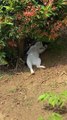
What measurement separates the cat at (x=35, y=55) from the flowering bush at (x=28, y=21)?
380 millimetres

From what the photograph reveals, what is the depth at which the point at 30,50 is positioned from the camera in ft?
23.9

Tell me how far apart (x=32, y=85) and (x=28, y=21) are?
107cm

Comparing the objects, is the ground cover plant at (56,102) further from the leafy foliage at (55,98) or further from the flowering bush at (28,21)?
the flowering bush at (28,21)

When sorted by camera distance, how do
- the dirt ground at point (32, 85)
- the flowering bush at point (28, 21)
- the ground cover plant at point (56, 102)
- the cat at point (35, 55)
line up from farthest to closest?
the cat at point (35, 55), the flowering bush at point (28, 21), the dirt ground at point (32, 85), the ground cover plant at point (56, 102)

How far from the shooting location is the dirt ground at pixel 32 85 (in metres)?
5.70

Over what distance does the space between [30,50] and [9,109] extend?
1.75 metres

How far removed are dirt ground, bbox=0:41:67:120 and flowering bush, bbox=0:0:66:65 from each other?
48cm

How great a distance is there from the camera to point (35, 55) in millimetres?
7184

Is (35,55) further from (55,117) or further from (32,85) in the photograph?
(55,117)

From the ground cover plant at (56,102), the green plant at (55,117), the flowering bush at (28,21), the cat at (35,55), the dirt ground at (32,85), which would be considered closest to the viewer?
the green plant at (55,117)

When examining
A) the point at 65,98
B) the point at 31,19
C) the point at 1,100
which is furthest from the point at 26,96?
A: the point at 31,19

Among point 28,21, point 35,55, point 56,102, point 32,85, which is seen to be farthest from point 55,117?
point 35,55

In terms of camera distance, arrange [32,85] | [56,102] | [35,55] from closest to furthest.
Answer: [56,102] < [32,85] < [35,55]

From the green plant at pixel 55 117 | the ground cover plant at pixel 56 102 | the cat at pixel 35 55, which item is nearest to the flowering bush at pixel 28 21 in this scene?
the cat at pixel 35 55
